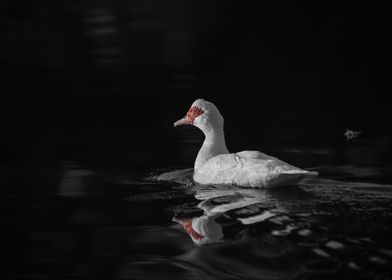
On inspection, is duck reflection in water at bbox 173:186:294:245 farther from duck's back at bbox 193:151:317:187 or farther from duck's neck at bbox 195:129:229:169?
duck's neck at bbox 195:129:229:169

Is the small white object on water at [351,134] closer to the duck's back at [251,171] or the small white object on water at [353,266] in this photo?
the duck's back at [251,171]

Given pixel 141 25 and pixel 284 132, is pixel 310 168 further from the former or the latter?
pixel 141 25

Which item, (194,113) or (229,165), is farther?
(194,113)

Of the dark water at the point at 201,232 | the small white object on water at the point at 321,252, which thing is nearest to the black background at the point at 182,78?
the dark water at the point at 201,232

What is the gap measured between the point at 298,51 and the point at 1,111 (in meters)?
13.0

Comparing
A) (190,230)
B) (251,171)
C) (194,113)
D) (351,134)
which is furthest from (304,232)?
(351,134)

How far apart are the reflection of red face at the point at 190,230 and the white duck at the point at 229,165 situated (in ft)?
4.42

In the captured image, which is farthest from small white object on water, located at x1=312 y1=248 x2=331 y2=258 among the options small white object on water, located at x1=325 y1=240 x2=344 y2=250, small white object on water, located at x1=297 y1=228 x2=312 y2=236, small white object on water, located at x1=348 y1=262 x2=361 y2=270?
small white object on water, located at x1=297 y1=228 x2=312 y2=236

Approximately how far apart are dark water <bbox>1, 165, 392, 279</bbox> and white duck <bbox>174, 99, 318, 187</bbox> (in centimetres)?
18

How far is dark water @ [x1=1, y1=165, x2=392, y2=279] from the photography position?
764 centimetres

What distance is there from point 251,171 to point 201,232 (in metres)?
1.72

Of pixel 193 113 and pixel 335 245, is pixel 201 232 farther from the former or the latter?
pixel 193 113

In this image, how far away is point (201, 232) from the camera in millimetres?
8914

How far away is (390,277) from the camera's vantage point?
6906mm
